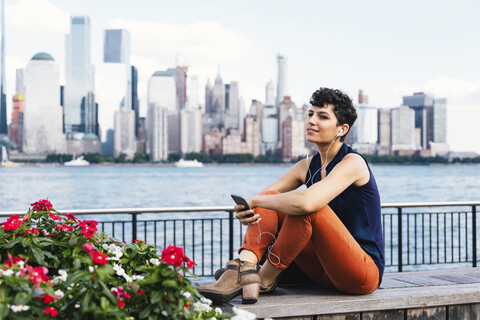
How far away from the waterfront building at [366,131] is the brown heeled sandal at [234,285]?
59.4 m

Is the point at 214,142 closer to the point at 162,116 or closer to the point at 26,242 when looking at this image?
the point at 162,116

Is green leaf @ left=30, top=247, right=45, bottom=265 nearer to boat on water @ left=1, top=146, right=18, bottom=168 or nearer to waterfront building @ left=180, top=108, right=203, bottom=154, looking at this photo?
waterfront building @ left=180, top=108, right=203, bottom=154

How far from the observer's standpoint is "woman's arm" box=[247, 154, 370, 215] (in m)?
2.52

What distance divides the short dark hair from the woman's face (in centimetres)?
2

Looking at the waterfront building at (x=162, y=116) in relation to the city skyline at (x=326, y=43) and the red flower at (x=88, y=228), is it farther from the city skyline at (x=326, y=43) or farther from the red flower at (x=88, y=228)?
the red flower at (x=88, y=228)

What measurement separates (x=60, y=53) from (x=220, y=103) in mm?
42288

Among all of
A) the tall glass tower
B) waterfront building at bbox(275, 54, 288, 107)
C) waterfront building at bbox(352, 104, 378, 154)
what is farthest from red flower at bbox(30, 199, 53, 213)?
waterfront building at bbox(275, 54, 288, 107)

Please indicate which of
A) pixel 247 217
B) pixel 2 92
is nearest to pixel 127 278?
pixel 247 217

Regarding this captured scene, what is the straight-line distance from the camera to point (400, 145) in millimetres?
71000

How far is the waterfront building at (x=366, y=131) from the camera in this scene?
204 ft

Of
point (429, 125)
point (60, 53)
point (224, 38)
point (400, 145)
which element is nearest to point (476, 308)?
point (400, 145)

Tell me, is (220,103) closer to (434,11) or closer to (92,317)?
(434,11)

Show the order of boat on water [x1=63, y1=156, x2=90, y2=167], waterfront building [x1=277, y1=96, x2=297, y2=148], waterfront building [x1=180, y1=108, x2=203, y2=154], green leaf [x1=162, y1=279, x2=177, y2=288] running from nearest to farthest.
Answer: green leaf [x1=162, y1=279, x2=177, y2=288] → waterfront building [x1=277, y1=96, x2=297, y2=148] → waterfront building [x1=180, y1=108, x2=203, y2=154] → boat on water [x1=63, y1=156, x2=90, y2=167]

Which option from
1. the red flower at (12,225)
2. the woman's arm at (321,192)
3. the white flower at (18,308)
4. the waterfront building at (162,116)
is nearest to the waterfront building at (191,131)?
the waterfront building at (162,116)
